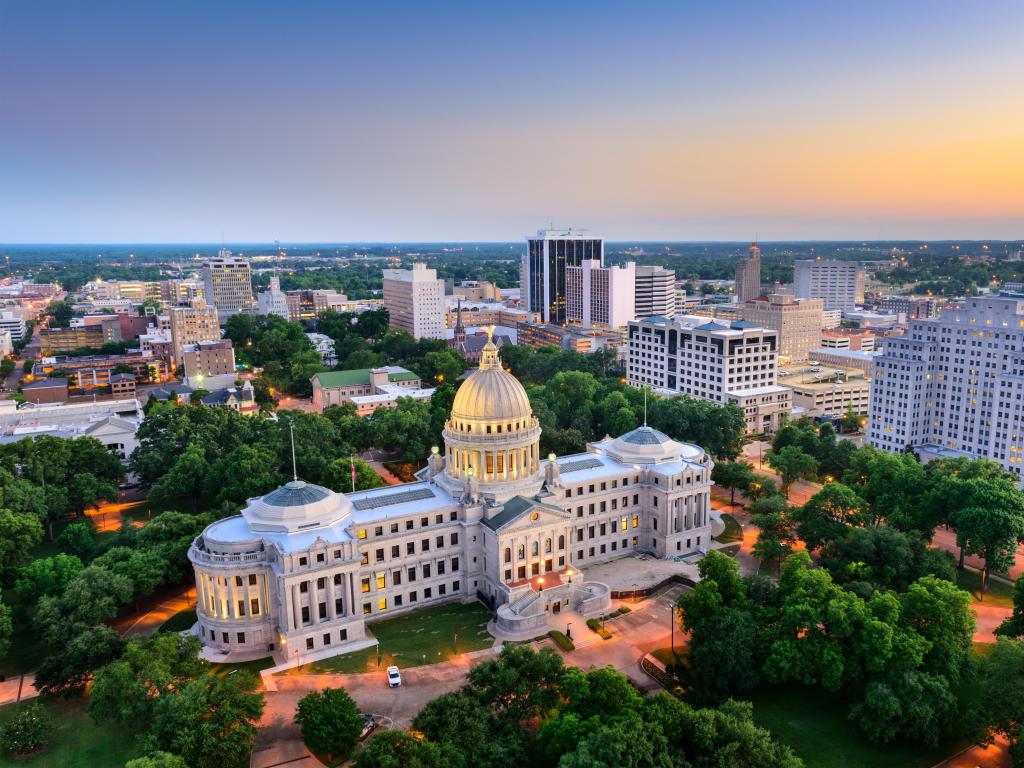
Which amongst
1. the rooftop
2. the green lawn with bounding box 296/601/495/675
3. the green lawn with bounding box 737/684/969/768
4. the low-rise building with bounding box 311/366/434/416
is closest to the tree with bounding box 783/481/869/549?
the green lawn with bounding box 737/684/969/768

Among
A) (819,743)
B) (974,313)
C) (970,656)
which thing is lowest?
(819,743)

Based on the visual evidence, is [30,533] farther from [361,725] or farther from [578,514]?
[578,514]

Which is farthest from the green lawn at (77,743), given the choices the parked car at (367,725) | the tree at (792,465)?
the tree at (792,465)

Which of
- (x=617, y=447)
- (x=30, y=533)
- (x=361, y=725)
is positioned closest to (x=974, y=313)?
(x=617, y=447)

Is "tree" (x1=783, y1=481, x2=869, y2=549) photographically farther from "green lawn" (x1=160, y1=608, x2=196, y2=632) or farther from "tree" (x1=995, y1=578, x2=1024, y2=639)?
"green lawn" (x1=160, y1=608, x2=196, y2=632)

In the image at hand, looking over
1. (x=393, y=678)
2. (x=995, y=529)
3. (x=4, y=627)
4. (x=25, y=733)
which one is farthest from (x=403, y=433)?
(x=995, y=529)

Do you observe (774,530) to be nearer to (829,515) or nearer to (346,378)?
(829,515)
